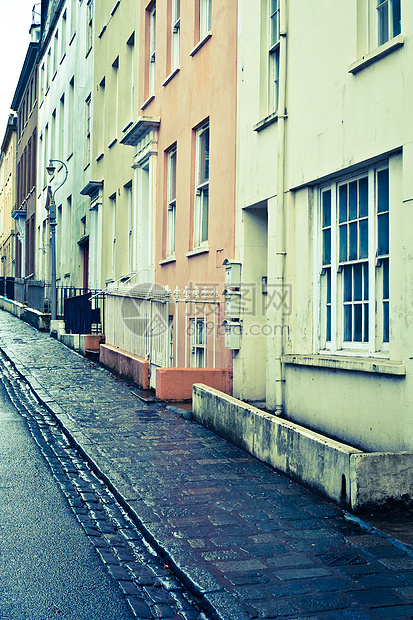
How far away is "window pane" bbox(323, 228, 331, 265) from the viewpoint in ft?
26.4

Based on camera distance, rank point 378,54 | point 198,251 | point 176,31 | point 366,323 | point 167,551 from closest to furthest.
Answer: point 167,551 → point 378,54 → point 366,323 → point 198,251 → point 176,31

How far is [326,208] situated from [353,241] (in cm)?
79

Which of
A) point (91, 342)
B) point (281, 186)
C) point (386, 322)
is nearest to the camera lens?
point (386, 322)

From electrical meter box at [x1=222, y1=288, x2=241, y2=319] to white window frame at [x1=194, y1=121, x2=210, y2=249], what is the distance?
2668 millimetres

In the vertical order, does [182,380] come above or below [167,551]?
above

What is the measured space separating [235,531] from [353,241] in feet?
11.2

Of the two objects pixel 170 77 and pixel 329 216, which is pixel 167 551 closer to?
pixel 329 216

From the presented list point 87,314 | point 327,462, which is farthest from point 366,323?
point 87,314

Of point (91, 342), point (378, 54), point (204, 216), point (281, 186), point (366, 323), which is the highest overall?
point (378, 54)

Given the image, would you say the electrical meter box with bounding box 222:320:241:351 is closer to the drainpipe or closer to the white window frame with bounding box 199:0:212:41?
the drainpipe

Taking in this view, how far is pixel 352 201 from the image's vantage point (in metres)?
7.52

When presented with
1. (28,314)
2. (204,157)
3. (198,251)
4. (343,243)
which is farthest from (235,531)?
(28,314)

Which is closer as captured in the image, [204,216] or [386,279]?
[386,279]

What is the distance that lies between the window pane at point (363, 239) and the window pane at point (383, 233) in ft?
0.74
